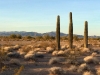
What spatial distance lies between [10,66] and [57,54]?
7.70 meters

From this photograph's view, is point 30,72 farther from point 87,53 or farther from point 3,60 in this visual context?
point 87,53

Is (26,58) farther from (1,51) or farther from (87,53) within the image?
(87,53)

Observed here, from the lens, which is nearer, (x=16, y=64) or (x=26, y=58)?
(x=16, y=64)

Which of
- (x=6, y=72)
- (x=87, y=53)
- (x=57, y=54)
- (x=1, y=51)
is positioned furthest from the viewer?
(x=87, y=53)

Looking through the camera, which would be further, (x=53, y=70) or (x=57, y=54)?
(x=57, y=54)

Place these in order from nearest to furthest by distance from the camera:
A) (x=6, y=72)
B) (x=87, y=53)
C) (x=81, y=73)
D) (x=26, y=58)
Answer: (x=6, y=72) → (x=81, y=73) → (x=26, y=58) → (x=87, y=53)

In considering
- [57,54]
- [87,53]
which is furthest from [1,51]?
[87,53]

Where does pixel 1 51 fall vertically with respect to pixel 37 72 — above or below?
above

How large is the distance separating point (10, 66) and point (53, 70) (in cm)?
312

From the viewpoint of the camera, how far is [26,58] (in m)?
19.8

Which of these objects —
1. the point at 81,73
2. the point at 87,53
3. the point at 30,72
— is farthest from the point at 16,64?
the point at 87,53

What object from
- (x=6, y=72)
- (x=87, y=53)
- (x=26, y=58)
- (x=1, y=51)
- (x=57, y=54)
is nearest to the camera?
(x=6, y=72)

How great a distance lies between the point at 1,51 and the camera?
1739 cm

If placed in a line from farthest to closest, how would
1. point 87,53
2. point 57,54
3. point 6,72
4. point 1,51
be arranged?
point 87,53, point 57,54, point 1,51, point 6,72
